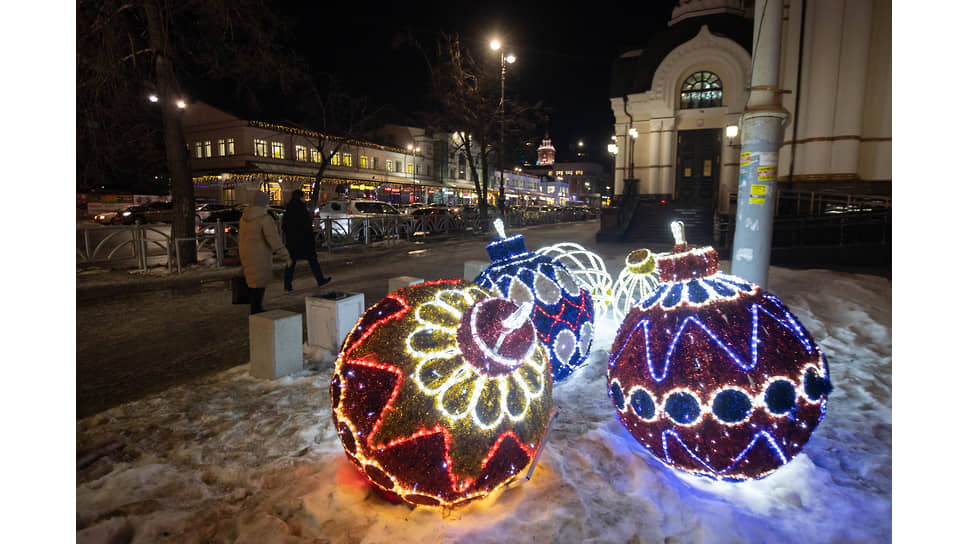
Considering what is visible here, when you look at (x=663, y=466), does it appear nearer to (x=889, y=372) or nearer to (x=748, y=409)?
(x=748, y=409)

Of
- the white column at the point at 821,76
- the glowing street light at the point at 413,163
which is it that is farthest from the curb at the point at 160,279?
the glowing street light at the point at 413,163

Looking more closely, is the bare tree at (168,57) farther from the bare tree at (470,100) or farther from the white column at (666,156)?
the white column at (666,156)

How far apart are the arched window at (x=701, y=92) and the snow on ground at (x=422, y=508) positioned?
66.8 ft

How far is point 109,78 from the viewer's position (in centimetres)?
1053

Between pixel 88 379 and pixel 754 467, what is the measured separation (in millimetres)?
5620

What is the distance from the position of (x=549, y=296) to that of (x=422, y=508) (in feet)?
5.88

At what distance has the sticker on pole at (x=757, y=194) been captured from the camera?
5004 millimetres

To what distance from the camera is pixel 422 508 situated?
7.97ft

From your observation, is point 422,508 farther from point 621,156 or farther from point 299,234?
point 621,156

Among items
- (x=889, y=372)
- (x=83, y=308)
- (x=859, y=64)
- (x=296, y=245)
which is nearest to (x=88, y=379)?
(x=83, y=308)

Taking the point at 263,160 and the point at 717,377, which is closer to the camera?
the point at 717,377

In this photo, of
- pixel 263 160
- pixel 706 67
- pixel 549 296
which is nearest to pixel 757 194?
pixel 549 296

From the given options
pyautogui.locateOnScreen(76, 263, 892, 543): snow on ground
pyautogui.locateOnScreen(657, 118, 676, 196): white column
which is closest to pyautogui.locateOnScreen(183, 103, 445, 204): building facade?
pyautogui.locateOnScreen(657, 118, 676, 196): white column

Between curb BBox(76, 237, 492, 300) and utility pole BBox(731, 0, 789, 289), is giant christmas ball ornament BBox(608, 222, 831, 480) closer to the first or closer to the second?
utility pole BBox(731, 0, 789, 289)
